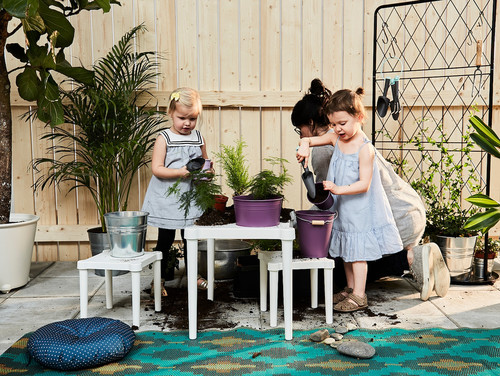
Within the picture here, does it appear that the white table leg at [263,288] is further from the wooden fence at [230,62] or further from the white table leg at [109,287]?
the wooden fence at [230,62]

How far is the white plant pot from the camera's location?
3264 millimetres

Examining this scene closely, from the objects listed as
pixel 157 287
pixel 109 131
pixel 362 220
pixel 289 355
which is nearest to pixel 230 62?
pixel 109 131

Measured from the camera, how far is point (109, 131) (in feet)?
12.0

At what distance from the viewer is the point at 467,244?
355 cm

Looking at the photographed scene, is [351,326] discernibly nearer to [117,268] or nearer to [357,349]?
[357,349]

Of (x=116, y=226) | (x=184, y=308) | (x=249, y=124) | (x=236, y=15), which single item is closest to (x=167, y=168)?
(x=116, y=226)

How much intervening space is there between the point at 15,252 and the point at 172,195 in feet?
3.54

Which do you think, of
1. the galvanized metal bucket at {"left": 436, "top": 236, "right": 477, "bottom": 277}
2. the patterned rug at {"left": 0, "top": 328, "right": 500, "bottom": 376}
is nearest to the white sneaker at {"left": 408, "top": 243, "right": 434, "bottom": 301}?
the patterned rug at {"left": 0, "top": 328, "right": 500, "bottom": 376}

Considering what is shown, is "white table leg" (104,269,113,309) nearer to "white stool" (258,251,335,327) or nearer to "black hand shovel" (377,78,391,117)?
"white stool" (258,251,335,327)

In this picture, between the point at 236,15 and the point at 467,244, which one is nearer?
the point at 467,244

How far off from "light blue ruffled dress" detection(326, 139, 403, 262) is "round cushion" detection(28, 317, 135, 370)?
1.26 meters

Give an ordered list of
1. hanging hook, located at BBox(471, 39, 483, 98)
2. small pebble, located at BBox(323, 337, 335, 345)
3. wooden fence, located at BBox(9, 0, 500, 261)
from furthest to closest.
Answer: wooden fence, located at BBox(9, 0, 500, 261) < hanging hook, located at BBox(471, 39, 483, 98) < small pebble, located at BBox(323, 337, 335, 345)

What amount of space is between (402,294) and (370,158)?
95cm

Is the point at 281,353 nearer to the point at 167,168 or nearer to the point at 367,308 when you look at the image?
the point at 367,308
